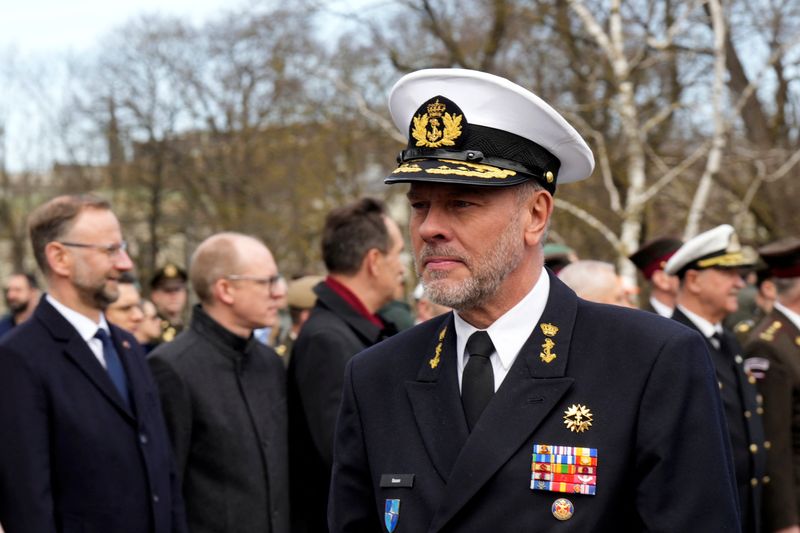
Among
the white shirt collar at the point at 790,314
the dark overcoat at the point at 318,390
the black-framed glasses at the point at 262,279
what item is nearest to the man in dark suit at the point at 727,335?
the white shirt collar at the point at 790,314

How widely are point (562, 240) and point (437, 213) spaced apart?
620 inches

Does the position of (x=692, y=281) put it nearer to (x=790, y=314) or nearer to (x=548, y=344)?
(x=790, y=314)

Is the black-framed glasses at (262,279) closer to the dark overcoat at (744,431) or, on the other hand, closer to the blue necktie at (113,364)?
the blue necktie at (113,364)

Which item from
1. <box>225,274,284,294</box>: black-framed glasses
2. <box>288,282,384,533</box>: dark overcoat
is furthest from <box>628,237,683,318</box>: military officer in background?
<box>225,274,284,294</box>: black-framed glasses

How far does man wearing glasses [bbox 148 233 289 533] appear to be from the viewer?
17.1 ft

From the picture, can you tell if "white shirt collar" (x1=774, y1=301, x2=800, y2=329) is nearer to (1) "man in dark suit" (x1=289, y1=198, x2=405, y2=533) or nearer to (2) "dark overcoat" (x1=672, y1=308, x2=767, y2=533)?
(2) "dark overcoat" (x1=672, y1=308, x2=767, y2=533)

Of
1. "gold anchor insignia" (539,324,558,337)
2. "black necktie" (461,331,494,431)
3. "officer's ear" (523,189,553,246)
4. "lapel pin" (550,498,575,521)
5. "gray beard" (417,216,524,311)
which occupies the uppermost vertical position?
"officer's ear" (523,189,553,246)

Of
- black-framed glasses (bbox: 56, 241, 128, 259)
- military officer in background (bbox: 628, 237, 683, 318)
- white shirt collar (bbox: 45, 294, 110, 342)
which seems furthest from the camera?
military officer in background (bbox: 628, 237, 683, 318)

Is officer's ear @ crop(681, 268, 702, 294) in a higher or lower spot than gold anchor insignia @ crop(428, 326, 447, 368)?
lower

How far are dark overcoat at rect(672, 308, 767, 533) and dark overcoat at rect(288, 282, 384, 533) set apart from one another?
1.85 metres

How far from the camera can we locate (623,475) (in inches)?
105

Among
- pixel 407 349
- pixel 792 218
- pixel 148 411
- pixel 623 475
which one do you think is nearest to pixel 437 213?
pixel 407 349

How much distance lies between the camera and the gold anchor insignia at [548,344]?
2.85 meters

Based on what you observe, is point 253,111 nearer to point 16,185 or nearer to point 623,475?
point 16,185
